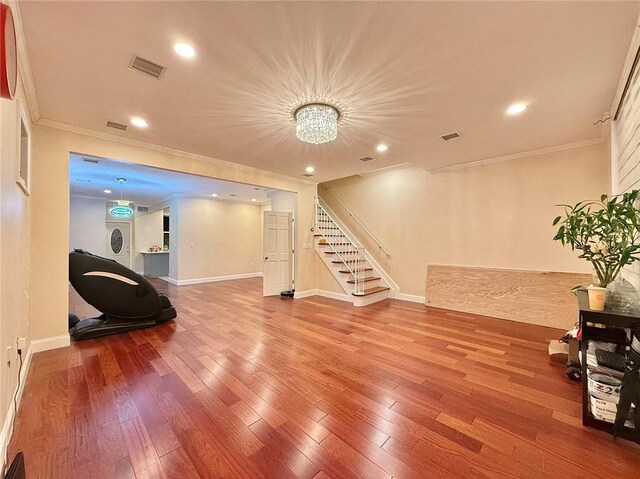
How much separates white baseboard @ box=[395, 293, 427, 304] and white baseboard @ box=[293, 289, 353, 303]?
114cm

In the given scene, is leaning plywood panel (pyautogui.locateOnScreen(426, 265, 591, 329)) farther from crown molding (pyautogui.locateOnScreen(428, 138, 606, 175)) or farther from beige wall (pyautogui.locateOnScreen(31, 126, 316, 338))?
beige wall (pyautogui.locateOnScreen(31, 126, 316, 338))

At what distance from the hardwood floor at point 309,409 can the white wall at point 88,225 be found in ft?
23.7

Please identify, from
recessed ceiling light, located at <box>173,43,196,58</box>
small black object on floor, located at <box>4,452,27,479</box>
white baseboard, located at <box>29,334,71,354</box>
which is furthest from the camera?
white baseboard, located at <box>29,334,71,354</box>

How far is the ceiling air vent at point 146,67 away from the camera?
6.82ft

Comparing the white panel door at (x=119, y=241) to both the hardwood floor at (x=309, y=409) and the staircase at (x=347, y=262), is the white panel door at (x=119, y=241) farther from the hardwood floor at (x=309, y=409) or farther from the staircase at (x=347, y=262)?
the staircase at (x=347, y=262)

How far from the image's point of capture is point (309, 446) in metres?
1.64

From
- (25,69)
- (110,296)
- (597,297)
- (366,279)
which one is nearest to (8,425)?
(110,296)

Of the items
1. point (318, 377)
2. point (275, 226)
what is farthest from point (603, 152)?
point (275, 226)

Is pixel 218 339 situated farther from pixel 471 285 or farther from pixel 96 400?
pixel 471 285

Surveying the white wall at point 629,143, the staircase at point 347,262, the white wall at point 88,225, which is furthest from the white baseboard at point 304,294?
the white wall at point 88,225

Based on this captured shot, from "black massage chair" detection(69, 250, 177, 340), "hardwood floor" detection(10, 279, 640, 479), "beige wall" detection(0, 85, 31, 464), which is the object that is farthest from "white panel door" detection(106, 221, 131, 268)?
"beige wall" detection(0, 85, 31, 464)

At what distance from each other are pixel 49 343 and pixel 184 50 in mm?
3639

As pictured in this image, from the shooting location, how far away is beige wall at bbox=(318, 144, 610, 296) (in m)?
4.04

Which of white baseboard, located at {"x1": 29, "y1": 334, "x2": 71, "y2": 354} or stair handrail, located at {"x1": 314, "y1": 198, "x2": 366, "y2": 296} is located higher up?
stair handrail, located at {"x1": 314, "y1": 198, "x2": 366, "y2": 296}
